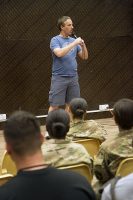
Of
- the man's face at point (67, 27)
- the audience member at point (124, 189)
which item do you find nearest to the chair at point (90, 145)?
the audience member at point (124, 189)

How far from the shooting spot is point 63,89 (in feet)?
18.8

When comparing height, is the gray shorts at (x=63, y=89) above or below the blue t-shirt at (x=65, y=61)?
below

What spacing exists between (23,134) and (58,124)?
107cm

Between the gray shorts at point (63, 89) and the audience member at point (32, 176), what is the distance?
3991 millimetres

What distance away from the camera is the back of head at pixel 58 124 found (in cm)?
276

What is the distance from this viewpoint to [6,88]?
737cm

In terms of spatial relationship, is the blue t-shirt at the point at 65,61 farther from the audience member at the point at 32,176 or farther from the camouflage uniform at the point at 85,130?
the audience member at the point at 32,176

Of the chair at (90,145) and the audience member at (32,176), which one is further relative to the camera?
the chair at (90,145)

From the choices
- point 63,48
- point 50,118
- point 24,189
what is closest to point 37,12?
point 63,48

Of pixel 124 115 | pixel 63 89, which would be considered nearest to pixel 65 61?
pixel 63 89

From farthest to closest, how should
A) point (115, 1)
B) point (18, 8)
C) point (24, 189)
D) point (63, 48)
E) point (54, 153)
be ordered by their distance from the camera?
point (115, 1), point (18, 8), point (63, 48), point (54, 153), point (24, 189)

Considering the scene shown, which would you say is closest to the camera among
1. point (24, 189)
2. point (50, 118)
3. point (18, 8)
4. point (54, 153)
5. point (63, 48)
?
point (24, 189)

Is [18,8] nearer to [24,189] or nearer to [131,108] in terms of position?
[131,108]

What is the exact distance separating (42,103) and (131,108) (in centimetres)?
485
